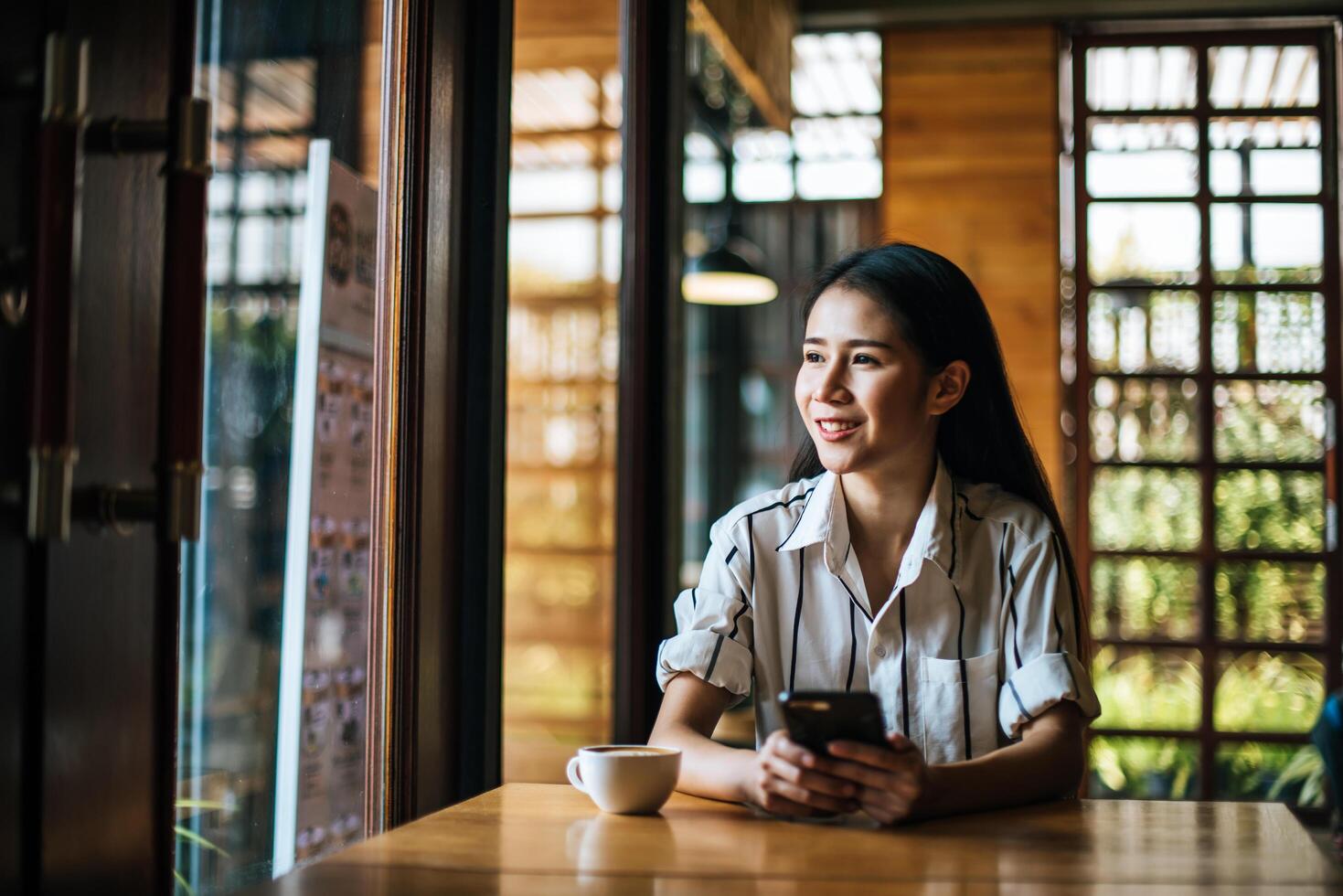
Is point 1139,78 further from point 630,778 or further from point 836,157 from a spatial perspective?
point 630,778

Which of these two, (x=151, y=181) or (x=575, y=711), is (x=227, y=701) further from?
(x=575, y=711)

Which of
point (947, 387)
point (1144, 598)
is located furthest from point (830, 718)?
point (1144, 598)

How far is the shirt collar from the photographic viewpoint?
1.67 metres

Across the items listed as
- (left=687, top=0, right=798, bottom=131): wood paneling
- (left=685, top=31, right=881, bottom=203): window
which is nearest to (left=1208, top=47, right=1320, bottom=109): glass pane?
(left=685, top=31, right=881, bottom=203): window

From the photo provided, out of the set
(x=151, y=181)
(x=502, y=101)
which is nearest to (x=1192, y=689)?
(x=502, y=101)

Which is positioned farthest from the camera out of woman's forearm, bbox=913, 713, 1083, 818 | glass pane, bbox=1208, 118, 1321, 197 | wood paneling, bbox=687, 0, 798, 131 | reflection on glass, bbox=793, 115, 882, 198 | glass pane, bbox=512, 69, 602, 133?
reflection on glass, bbox=793, 115, 882, 198

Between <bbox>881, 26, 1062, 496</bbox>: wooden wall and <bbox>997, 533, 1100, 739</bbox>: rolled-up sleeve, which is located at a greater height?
<bbox>881, 26, 1062, 496</bbox>: wooden wall

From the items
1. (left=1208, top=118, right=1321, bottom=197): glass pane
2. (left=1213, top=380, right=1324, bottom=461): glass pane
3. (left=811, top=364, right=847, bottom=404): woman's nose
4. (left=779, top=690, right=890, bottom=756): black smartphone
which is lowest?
(left=779, top=690, right=890, bottom=756): black smartphone

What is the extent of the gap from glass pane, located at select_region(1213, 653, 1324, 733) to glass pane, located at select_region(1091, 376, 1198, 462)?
0.81 m

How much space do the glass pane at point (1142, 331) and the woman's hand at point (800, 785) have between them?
4.08 meters

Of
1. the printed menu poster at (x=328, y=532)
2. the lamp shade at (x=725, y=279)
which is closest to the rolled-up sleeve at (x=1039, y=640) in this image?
the printed menu poster at (x=328, y=532)

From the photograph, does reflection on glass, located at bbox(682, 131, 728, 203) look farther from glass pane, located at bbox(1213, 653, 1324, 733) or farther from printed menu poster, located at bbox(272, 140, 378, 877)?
printed menu poster, located at bbox(272, 140, 378, 877)

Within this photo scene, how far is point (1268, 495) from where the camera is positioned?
16.3ft

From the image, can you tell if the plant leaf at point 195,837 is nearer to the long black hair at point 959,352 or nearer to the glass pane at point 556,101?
the long black hair at point 959,352
